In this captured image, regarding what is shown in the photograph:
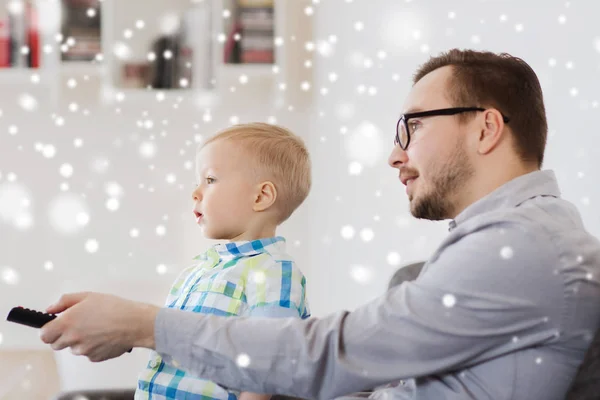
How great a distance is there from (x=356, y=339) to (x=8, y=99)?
2535 millimetres

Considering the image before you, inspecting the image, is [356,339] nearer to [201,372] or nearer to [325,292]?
[201,372]

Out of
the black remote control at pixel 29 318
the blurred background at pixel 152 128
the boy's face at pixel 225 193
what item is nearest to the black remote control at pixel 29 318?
the black remote control at pixel 29 318

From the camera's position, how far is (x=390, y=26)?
82.8 inches

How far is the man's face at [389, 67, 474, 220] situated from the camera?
108 cm

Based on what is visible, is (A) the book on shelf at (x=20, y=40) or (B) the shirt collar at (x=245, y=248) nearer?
(B) the shirt collar at (x=245, y=248)

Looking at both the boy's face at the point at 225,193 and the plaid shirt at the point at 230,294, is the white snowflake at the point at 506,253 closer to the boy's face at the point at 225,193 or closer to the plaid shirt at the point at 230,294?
the plaid shirt at the point at 230,294

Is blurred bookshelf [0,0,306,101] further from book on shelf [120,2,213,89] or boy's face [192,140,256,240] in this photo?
boy's face [192,140,256,240]

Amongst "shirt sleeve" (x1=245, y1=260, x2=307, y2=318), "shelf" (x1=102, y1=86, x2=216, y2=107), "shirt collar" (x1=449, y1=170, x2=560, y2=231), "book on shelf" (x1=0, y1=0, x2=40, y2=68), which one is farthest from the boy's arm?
"book on shelf" (x1=0, y1=0, x2=40, y2=68)

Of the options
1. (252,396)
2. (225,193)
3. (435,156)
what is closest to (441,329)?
(435,156)

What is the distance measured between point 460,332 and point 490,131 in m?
0.37

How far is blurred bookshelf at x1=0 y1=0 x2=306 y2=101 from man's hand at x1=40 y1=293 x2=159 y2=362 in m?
1.93

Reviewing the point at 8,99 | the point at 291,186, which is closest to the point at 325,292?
the point at 291,186

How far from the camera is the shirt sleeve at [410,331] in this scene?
2.65ft

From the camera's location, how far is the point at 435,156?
42.9 inches
